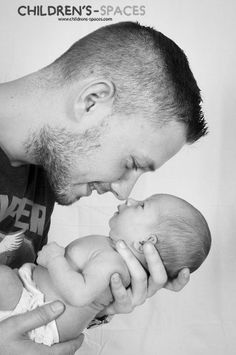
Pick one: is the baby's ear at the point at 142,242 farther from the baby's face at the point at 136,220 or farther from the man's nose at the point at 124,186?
the man's nose at the point at 124,186

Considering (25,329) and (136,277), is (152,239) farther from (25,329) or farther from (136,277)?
(25,329)

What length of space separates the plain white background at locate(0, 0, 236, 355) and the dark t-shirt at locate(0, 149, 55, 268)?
0.21 m

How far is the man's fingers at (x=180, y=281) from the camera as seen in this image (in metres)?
1.16

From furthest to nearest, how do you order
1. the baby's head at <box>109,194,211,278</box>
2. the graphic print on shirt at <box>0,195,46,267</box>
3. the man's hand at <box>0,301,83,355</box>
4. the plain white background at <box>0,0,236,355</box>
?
the plain white background at <box>0,0,236,355</box>
the graphic print on shirt at <box>0,195,46,267</box>
the baby's head at <box>109,194,211,278</box>
the man's hand at <box>0,301,83,355</box>

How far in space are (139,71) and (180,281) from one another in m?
0.45

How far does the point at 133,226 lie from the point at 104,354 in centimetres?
63

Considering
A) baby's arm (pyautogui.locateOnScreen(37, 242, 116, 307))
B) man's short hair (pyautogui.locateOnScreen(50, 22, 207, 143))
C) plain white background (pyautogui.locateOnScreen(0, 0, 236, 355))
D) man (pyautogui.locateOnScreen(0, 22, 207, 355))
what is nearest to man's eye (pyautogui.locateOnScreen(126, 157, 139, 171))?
man (pyautogui.locateOnScreen(0, 22, 207, 355))

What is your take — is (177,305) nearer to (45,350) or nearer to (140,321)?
(140,321)

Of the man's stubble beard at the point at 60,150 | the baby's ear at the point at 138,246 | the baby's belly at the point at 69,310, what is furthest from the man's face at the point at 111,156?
the baby's belly at the point at 69,310

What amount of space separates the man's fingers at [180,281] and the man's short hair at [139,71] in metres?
0.30

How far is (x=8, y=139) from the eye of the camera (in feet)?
3.94

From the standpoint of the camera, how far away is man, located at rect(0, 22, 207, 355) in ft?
3.78

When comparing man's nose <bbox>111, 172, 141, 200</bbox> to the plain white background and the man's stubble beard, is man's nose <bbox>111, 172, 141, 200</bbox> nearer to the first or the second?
the man's stubble beard

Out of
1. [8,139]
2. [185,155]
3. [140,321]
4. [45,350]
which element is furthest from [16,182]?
[140,321]
